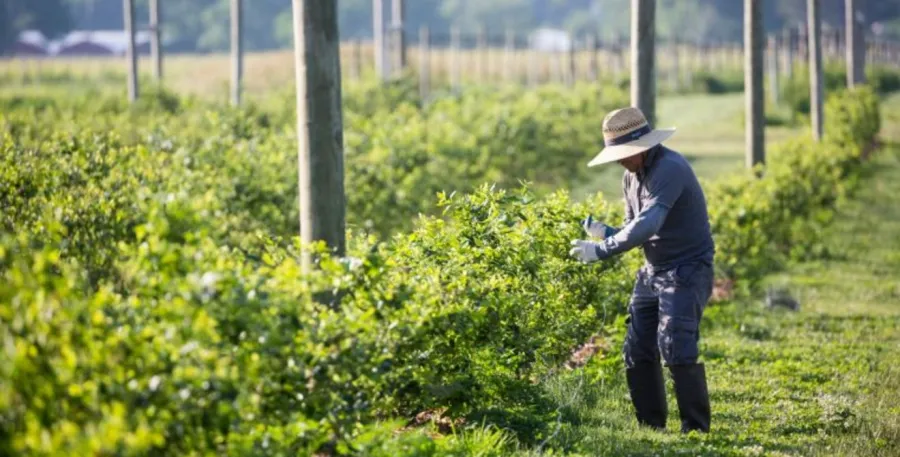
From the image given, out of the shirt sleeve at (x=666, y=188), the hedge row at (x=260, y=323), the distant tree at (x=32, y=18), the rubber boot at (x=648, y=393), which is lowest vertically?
the rubber boot at (x=648, y=393)

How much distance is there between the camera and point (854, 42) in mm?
37969

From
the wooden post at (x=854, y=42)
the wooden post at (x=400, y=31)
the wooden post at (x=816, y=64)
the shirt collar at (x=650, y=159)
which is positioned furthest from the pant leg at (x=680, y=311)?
the wooden post at (x=854, y=42)

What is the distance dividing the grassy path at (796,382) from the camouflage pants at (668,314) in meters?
0.47

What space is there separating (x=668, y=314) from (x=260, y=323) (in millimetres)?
3283

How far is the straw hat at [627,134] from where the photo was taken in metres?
8.56

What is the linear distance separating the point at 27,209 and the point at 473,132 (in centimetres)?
1350

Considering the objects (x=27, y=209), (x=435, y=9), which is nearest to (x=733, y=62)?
(x=435, y=9)

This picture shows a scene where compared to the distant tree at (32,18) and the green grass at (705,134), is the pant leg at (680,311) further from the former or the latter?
the distant tree at (32,18)

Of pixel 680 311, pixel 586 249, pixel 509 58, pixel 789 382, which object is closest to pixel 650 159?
pixel 586 249

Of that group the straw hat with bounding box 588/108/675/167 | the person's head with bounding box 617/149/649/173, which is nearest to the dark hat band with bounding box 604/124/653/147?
the straw hat with bounding box 588/108/675/167

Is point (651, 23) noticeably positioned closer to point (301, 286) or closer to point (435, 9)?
point (301, 286)

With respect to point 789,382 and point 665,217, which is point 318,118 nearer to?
point 665,217

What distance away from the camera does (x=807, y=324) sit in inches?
547

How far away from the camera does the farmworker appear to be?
27.8 feet
